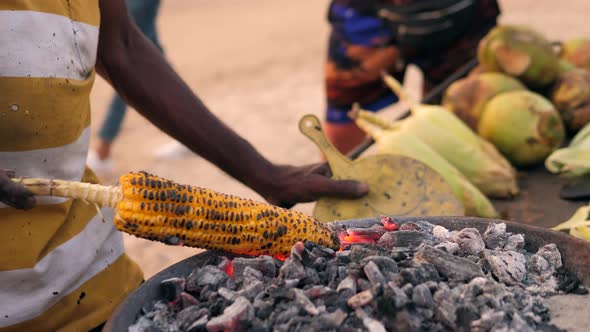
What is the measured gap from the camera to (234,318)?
1.08 meters

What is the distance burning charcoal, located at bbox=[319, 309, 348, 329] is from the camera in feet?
3.50

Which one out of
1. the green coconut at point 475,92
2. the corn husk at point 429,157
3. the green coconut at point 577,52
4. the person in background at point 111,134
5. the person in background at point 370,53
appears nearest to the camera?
the corn husk at point 429,157

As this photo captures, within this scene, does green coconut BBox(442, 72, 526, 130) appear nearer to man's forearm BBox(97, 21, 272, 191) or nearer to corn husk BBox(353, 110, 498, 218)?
corn husk BBox(353, 110, 498, 218)

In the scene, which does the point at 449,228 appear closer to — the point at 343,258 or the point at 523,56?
the point at 343,258

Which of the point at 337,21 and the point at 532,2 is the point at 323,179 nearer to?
the point at 337,21

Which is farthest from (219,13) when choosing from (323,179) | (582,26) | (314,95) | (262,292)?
(262,292)

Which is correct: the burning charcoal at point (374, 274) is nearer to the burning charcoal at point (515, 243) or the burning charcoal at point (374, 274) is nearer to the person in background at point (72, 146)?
the burning charcoal at point (515, 243)

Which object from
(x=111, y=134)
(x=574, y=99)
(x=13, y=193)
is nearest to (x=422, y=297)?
(x=13, y=193)

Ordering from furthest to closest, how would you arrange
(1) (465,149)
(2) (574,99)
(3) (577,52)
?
(3) (577,52), (2) (574,99), (1) (465,149)

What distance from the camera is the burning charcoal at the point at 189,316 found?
1128mm

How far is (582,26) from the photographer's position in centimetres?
757

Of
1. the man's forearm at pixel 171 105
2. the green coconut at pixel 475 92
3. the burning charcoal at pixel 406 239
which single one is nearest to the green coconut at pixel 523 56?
the green coconut at pixel 475 92

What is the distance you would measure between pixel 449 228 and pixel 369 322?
0.41 metres

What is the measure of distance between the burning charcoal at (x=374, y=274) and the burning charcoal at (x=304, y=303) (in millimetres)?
107
